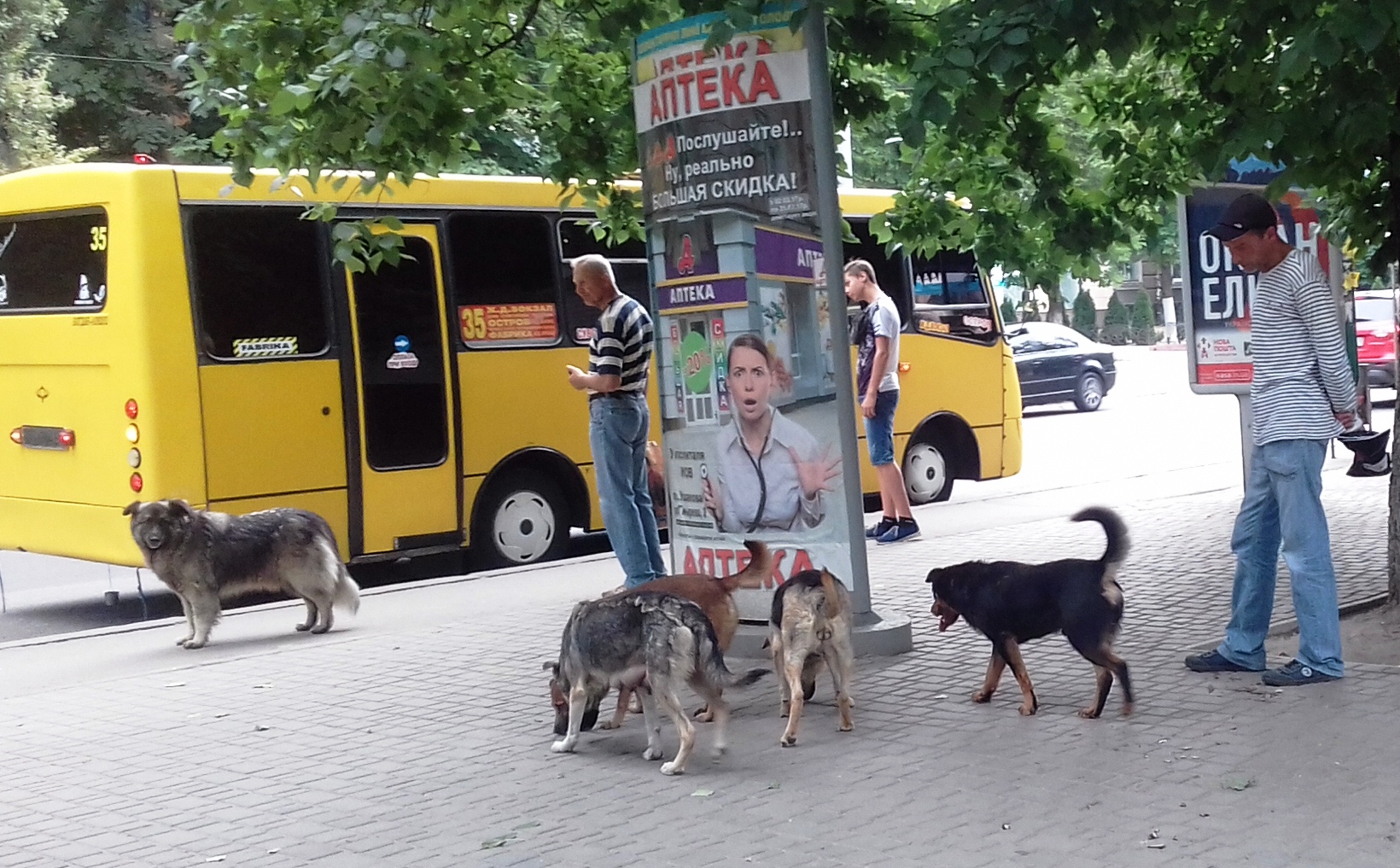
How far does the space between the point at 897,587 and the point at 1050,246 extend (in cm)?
236

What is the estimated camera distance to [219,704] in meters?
7.70

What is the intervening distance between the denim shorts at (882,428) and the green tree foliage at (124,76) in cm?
1597

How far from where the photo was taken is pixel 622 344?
8484 millimetres

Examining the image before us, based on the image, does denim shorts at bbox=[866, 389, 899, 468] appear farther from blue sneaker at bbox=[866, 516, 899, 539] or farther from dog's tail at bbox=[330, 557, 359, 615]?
dog's tail at bbox=[330, 557, 359, 615]

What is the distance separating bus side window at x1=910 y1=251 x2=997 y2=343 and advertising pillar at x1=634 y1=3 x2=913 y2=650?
7.45 metres

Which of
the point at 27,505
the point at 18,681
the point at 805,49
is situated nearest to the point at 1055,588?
the point at 805,49

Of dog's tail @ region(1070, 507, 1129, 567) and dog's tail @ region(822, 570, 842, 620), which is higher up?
dog's tail @ region(1070, 507, 1129, 567)

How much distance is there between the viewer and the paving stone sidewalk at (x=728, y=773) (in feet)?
16.5

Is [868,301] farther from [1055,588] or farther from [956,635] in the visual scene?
[1055,588]

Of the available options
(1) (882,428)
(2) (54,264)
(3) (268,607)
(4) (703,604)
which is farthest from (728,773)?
(2) (54,264)

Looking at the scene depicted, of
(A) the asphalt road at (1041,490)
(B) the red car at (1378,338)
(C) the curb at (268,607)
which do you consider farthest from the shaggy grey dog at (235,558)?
(B) the red car at (1378,338)

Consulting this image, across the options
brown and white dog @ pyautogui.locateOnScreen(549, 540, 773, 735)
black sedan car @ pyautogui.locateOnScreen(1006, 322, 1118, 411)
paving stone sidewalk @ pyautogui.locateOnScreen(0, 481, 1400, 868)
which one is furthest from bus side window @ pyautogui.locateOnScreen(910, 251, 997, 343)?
black sedan car @ pyautogui.locateOnScreen(1006, 322, 1118, 411)

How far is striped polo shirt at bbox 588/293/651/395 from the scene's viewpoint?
8469 mm

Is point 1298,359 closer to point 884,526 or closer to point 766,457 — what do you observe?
point 766,457
